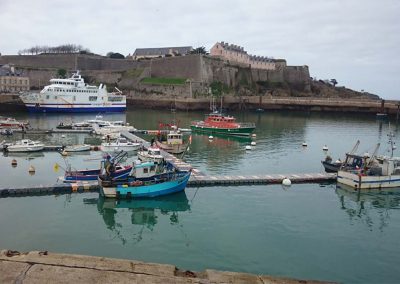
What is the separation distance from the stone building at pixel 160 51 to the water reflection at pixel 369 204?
7434 cm

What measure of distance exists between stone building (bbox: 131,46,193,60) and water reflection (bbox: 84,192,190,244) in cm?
7527

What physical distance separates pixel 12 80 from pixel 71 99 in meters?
18.9

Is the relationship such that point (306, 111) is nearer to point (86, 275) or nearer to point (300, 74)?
point (300, 74)

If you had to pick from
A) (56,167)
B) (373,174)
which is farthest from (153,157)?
(373,174)

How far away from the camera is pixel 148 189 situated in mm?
18406

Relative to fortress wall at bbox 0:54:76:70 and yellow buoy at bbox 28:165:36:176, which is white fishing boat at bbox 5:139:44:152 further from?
fortress wall at bbox 0:54:76:70

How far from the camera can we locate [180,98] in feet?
236

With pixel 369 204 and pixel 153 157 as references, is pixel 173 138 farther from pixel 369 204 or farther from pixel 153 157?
pixel 369 204

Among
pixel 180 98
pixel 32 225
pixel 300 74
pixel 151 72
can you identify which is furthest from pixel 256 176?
pixel 300 74

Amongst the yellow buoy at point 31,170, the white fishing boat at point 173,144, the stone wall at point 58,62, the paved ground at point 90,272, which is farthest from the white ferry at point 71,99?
the paved ground at point 90,272

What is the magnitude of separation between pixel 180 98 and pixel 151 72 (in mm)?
11554

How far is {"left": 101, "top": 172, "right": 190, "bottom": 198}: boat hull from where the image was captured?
1806cm

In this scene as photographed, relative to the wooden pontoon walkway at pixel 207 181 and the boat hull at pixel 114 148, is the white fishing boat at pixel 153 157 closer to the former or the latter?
the wooden pontoon walkway at pixel 207 181

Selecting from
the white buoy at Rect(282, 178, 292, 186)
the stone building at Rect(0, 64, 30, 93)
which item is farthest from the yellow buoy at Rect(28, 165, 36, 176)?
the stone building at Rect(0, 64, 30, 93)
